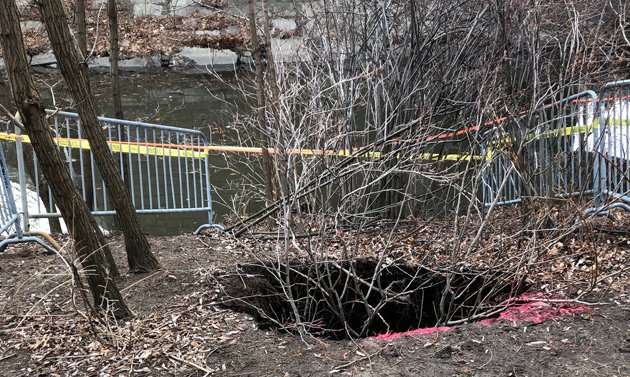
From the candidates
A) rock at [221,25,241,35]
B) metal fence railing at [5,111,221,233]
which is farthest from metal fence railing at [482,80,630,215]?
rock at [221,25,241,35]

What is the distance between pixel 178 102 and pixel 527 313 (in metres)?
12.2

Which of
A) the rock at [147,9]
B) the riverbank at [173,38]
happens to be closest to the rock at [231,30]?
the riverbank at [173,38]

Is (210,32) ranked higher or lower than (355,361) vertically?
higher

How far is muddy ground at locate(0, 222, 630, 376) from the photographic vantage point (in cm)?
390

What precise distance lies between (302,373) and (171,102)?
12.4 meters

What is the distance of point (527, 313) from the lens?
14.9ft

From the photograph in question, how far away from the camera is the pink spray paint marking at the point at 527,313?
14.6 feet

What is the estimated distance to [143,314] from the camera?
183 inches

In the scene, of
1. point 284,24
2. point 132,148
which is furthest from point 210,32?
point 132,148

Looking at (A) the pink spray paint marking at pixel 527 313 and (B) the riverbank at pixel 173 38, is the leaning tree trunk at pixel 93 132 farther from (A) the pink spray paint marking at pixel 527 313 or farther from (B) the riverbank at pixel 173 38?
(B) the riverbank at pixel 173 38

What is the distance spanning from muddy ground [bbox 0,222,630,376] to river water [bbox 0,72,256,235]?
21.9ft

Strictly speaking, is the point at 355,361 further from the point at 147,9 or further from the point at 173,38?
the point at 147,9

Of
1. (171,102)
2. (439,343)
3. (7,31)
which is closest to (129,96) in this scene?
(171,102)

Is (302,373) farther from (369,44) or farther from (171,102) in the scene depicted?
(171,102)
